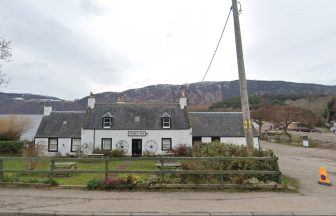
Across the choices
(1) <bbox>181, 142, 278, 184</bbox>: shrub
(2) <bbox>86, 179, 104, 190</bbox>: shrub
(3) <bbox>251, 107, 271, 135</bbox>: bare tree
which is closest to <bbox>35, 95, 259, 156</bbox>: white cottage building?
(1) <bbox>181, 142, 278, 184</bbox>: shrub

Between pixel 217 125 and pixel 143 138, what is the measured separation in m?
8.88

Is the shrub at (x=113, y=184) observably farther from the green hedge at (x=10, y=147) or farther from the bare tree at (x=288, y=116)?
the bare tree at (x=288, y=116)

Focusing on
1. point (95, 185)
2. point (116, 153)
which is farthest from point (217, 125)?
point (95, 185)

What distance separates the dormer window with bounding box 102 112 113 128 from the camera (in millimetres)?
38125

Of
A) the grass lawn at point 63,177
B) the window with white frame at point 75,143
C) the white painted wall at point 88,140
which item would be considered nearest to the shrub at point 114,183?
the grass lawn at point 63,177

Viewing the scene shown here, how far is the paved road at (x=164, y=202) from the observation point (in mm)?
9375

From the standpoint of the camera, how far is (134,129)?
124 feet

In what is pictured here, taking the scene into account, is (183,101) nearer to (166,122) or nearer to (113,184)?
(166,122)

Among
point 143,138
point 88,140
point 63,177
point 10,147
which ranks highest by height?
point 143,138

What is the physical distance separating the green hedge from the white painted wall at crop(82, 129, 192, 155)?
6888 mm

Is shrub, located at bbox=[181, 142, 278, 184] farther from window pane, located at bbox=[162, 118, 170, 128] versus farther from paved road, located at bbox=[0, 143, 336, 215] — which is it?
window pane, located at bbox=[162, 118, 170, 128]

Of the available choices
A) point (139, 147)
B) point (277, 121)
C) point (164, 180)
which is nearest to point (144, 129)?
point (139, 147)

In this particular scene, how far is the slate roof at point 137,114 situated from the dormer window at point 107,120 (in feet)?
1.17

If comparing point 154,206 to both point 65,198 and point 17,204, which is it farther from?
point 17,204
